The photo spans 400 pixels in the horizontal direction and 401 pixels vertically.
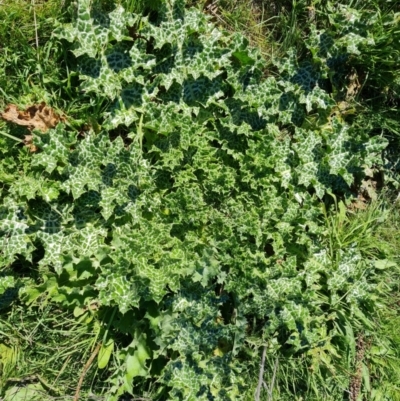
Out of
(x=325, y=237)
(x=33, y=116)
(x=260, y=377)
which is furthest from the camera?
(x=325, y=237)

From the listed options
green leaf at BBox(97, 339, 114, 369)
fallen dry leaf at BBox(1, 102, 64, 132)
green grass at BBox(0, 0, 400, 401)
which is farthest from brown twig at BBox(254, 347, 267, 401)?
fallen dry leaf at BBox(1, 102, 64, 132)

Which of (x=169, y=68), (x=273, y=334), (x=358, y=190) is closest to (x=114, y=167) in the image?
(x=169, y=68)

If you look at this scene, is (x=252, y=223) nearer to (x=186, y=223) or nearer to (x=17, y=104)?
(x=186, y=223)

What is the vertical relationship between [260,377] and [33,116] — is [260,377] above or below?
below

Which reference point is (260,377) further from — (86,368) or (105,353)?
(86,368)

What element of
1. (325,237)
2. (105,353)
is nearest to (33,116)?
(105,353)

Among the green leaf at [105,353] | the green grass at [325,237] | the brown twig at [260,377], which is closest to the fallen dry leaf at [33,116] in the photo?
the green grass at [325,237]

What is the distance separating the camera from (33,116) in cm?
306

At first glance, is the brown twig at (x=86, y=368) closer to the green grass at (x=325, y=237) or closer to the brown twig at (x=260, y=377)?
the green grass at (x=325, y=237)

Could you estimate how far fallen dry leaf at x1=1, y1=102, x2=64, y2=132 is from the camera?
9.91 ft

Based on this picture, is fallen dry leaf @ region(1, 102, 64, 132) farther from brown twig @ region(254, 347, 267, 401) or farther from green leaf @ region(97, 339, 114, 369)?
brown twig @ region(254, 347, 267, 401)

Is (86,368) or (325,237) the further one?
(325,237)

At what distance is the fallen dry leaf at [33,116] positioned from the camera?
3.02 m

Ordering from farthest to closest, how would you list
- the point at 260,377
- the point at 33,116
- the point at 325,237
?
the point at 325,237
the point at 33,116
the point at 260,377
